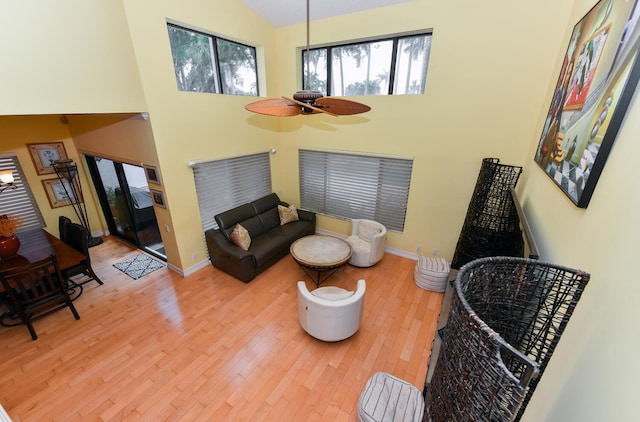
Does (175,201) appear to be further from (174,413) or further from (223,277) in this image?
(174,413)

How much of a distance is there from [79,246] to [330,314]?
13.7 feet

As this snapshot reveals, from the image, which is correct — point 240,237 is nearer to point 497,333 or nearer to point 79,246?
point 79,246

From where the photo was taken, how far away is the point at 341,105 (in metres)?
2.45

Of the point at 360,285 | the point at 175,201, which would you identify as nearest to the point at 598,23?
the point at 360,285

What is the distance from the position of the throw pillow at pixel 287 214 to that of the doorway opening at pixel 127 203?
2413mm

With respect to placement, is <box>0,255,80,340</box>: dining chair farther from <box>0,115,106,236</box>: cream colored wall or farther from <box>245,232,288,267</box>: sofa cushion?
<box>245,232,288,267</box>: sofa cushion

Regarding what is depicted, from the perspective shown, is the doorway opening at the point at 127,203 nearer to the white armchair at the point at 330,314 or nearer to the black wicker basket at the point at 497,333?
the white armchair at the point at 330,314

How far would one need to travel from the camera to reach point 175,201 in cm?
418

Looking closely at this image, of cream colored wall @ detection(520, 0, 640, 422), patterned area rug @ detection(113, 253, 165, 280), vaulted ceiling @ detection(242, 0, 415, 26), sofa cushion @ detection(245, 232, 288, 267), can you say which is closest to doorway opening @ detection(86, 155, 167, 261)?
patterned area rug @ detection(113, 253, 165, 280)

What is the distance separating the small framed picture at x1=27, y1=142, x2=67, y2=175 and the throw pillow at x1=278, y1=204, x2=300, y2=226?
14.6ft

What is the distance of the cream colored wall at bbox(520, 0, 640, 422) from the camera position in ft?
2.92

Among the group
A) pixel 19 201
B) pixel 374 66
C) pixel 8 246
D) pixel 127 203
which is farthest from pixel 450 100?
pixel 19 201

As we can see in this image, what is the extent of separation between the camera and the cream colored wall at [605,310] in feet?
2.92

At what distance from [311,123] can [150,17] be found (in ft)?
9.78
